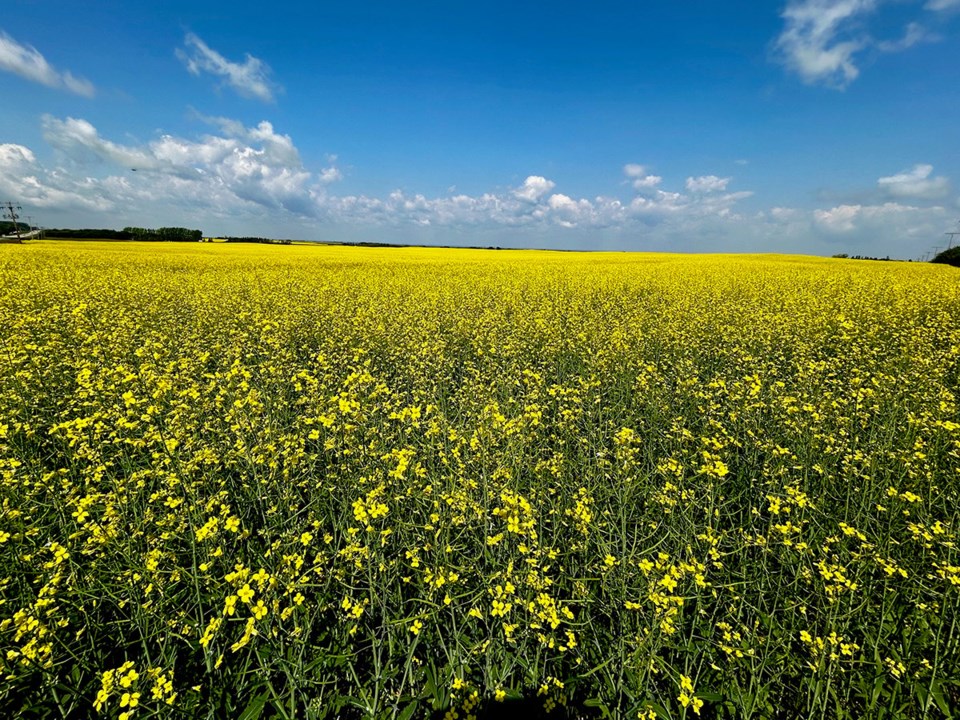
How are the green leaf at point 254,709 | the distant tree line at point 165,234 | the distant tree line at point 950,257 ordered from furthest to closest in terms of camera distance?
1. the distant tree line at point 165,234
2. the distant tree line at point 950,257
3. the green leaf at point 254,709

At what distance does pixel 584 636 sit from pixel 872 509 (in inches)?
134

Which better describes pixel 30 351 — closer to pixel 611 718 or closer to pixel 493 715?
pixel 493 715

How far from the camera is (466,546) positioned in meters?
3.48

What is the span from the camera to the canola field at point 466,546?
2611 mm

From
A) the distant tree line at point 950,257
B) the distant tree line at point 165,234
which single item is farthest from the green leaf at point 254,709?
the distant tree line at point 950,257

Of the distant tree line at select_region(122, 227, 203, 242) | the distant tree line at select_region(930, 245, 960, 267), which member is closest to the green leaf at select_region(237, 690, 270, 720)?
the distant tree line at select_region(122, 227, 203, 242)

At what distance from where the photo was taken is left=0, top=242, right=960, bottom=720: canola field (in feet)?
8.57

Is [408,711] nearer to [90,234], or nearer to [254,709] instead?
[254,709]

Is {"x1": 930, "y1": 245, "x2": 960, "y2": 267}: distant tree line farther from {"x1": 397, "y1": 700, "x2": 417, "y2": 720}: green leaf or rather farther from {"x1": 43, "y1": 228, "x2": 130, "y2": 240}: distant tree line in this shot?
{"x1": 43, "y1": 228, "x2": 130, "y2": 240}: distant tree line

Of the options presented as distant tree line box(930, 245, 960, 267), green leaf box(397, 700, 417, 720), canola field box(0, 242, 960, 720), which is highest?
distant tree line box(930, 245, 960, 267)

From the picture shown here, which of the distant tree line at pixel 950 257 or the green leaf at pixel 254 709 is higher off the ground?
the distant tree line at pixel 950 257

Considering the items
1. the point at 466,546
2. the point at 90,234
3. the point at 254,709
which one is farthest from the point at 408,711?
the point at 90,234

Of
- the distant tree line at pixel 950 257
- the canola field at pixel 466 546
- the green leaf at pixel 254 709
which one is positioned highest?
the distant tree line at pixel 950 257

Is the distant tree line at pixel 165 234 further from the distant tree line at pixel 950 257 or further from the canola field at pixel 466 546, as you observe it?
the distant tree line at pixel 950 257
